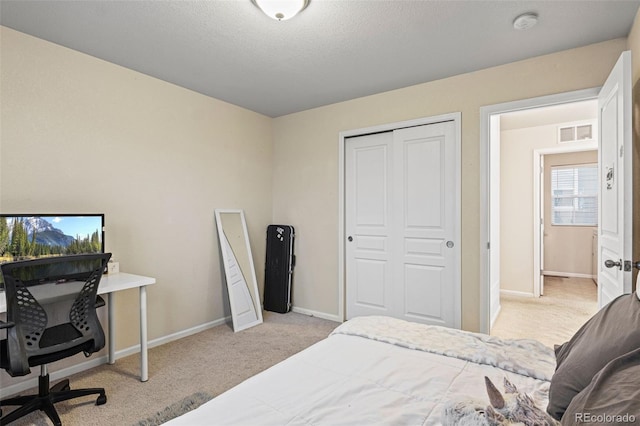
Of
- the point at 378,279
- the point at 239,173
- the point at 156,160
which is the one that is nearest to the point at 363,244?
the point at 378,279

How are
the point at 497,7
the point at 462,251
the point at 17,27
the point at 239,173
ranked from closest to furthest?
the point at 497,7, the point at 17,27, the point at 462,251, the point at 239,173

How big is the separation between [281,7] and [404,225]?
2348 millimetres

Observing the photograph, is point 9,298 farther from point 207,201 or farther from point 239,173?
point 239,173

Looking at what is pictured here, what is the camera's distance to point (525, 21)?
87.8 inches

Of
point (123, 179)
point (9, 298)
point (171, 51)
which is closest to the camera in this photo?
point (9, 298)

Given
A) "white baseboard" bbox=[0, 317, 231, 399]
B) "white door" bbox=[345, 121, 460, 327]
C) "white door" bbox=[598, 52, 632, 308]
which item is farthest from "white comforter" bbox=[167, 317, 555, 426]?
"white baseboard" bbox=[0, 317, 231, 399]

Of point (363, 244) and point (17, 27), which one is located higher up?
point (17, 27)

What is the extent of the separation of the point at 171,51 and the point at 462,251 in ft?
10.1

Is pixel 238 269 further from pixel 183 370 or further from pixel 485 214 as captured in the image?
pixel 485 214

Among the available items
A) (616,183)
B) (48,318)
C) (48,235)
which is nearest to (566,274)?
(616,183)

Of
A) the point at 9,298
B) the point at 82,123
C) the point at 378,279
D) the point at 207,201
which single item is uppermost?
the point at 82,123

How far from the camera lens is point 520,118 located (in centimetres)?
468

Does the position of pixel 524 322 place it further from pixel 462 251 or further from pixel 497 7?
pixel 497 7

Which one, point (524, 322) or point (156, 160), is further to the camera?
point (524, 322)
